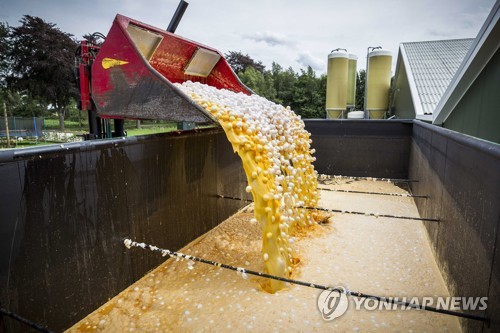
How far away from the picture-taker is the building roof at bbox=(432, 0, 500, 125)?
10.7 ft

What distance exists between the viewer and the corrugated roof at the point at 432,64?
295 inches

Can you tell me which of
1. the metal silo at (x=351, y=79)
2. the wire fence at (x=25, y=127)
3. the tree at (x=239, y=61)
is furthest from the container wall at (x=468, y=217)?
the tree at (x=239, y=61)

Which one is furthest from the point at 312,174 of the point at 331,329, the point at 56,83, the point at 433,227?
the point at 56,83

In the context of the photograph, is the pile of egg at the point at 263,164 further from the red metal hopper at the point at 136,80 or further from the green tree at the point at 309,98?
the green tree at the point at 309,98

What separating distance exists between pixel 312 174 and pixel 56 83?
657 inches

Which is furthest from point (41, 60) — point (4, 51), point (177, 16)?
point (177, 16)

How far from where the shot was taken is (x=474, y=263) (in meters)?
1.66

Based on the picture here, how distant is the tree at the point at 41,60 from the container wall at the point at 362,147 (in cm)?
1440

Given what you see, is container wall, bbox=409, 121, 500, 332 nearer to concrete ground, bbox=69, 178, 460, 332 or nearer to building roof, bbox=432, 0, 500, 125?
concrete ground, bbox=69, 178, 460, 332

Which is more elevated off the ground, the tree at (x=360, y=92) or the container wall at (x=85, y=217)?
the tree at (x=360, y=92)

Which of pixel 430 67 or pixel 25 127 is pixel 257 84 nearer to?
pixel 25 127

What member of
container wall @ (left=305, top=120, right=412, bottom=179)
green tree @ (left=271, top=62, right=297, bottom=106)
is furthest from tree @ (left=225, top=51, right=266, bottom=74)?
container wall @ (left=305, top=120, right=412, bottom=179)

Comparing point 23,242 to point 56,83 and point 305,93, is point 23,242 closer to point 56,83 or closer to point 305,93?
point 56,83

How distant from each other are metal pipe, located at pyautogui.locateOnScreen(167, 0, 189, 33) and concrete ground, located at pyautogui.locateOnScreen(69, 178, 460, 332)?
6.97 feet
